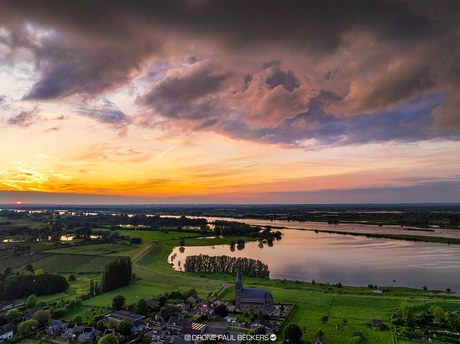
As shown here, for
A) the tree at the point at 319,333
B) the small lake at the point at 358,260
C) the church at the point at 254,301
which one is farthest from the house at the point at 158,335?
the small lake at the point at 358,260

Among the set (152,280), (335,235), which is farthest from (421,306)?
(335,235)

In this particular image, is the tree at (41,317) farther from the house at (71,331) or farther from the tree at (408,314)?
the tree at (408,314)

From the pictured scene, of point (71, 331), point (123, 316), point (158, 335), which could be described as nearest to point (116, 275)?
point (123, 316)

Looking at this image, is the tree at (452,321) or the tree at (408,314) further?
the tree at (408,314)

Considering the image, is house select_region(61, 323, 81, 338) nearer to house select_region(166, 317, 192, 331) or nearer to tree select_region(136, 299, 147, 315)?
tree select_region(136, 299, 147, 315)

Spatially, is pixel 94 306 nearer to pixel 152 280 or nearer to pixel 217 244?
pixel 152 280

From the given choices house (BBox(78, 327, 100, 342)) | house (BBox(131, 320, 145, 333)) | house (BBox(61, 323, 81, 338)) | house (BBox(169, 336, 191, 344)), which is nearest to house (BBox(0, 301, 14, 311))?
house (BBox(61, 323, 81, 338))
